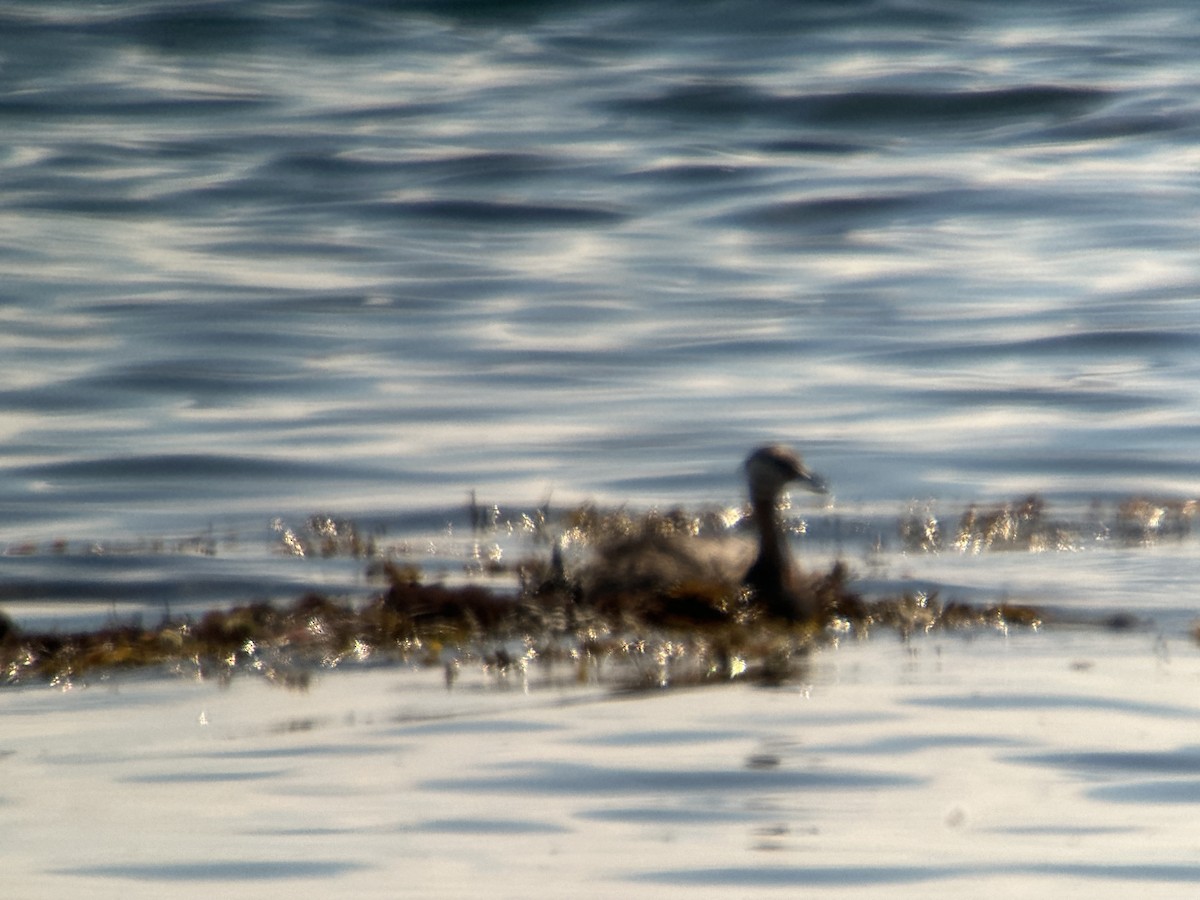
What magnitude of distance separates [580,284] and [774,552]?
2222 cm

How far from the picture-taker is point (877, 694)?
10.2 meters

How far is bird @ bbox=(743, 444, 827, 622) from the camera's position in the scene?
12.3 metres

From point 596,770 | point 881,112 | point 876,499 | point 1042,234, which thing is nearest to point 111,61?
point 881,112

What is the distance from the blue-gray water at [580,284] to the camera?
19859 mm

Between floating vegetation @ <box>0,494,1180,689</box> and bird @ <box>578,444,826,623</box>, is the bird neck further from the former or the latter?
floating vegetation @ <box>0,494,1180,689</box>

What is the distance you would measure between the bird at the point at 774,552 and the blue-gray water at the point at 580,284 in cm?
322

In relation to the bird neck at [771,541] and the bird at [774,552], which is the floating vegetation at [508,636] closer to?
the bird at [774,552]

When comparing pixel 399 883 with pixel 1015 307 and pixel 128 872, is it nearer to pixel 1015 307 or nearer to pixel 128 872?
pixel 128 872

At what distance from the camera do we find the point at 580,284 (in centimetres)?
3444

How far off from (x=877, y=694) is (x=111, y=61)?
47.5 meters

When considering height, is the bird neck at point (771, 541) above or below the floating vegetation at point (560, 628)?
above

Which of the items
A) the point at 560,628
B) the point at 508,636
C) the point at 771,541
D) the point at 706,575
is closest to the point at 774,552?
the point at 771,541

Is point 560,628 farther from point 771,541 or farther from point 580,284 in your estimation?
point 580,284

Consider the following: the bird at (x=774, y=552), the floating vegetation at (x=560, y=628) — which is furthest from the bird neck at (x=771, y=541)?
the floating vegetation at (x=560, y=628)
